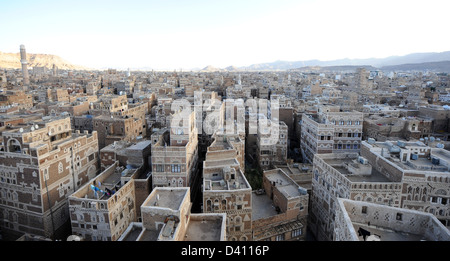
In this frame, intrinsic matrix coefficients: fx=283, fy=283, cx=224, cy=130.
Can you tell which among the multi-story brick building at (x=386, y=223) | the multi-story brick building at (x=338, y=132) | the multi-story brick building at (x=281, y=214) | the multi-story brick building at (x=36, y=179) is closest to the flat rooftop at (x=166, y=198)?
the multi-story brick building at (x=281, y=214)

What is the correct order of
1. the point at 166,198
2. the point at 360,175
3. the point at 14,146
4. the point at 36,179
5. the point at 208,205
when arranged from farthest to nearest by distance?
the point at 14,146 → the point at 36,179 → the point at 360,175 → the point at 208,205 → the point at 166,198

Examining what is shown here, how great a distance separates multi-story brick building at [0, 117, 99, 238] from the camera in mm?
29281

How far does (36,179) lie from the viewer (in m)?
29.3

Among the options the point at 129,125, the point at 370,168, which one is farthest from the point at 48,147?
the point at 370,168

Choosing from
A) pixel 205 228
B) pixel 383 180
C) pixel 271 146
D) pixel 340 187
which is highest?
pixel 383 180

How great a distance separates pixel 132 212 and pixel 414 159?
2958 centimetres

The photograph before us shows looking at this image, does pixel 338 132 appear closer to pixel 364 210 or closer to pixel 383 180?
pixel 383 180

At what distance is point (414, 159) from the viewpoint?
2798 cm

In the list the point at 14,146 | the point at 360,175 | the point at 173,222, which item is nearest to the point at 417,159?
the point at 360,175

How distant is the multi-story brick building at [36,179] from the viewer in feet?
96.1

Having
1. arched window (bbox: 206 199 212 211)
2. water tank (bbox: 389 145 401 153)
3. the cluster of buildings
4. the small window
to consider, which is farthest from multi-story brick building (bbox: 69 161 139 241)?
water tank (bbox: 389 145 401 153)

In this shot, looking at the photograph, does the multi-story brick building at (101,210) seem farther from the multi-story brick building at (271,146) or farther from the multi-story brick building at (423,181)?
the multi-story brick building at (423,181)

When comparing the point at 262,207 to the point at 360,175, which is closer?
the point at 360,175

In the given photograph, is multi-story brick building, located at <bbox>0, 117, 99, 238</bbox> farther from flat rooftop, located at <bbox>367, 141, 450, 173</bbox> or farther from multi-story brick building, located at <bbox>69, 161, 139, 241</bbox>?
flat rooftop, located at <bbox>367, 141, 450, 173</bbox>
